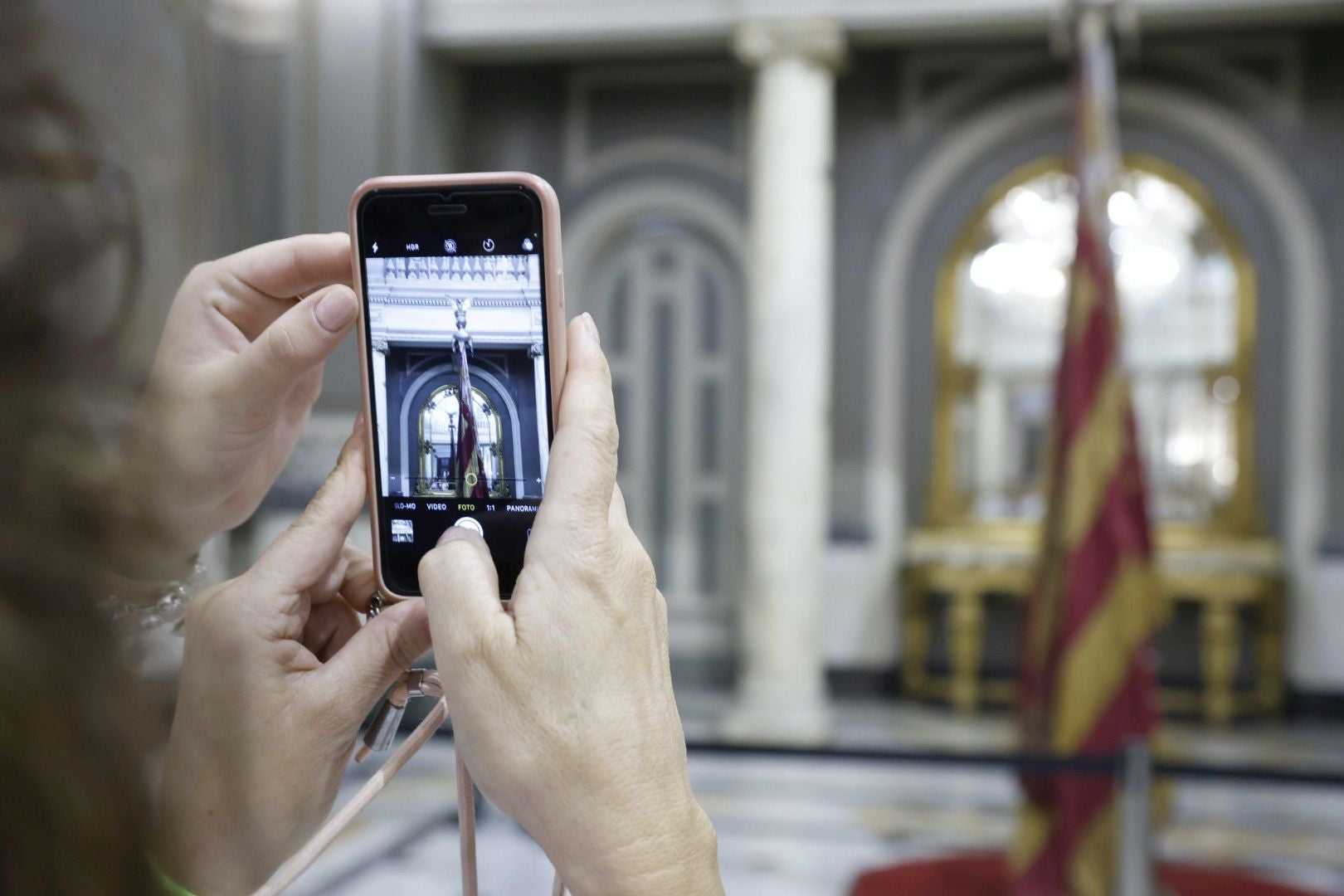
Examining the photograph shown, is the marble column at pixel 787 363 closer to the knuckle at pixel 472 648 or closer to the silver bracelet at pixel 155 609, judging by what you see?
the knuckle at pixel 472 648

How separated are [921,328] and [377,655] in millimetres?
5720

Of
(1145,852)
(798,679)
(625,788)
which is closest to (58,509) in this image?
(625,788)

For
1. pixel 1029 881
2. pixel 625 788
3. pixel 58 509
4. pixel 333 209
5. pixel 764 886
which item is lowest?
pixel 764 886

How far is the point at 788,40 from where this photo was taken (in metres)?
5.14

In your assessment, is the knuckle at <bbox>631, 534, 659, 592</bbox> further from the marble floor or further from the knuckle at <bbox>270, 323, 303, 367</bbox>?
the marble floor

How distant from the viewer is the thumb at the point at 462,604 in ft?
1.36

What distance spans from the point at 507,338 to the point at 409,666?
5.8 inches

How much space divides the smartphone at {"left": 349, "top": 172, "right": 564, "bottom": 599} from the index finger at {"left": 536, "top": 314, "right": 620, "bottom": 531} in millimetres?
43

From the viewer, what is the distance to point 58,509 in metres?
0.15

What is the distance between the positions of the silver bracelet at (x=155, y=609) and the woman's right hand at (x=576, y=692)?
0.11 metres

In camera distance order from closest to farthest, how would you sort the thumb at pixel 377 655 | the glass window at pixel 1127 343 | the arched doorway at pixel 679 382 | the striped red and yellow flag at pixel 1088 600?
the thumb at pixel 377 655, the striped red and yellow flag at pixel 1088 600, the glass window at pixel 1127 343, the arched doorway at pixel 679 382

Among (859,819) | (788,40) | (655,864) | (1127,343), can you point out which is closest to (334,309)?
(655,864)

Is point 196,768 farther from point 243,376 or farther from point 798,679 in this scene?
point 798,679

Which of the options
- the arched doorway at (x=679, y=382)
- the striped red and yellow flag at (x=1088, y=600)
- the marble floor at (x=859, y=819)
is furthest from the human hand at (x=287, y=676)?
the arched doorway at (x=679, y=382)
